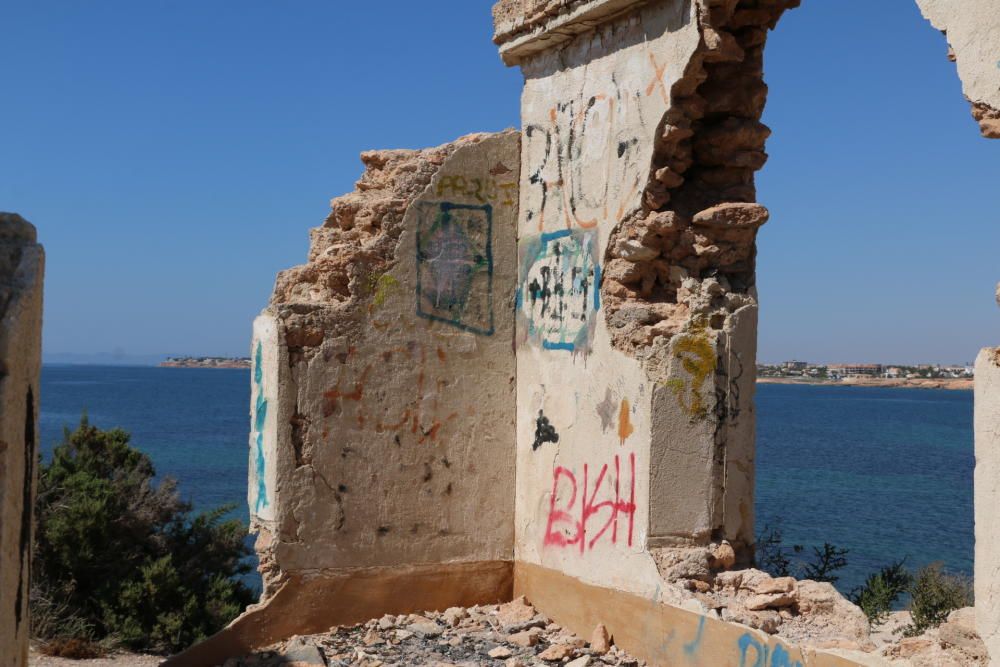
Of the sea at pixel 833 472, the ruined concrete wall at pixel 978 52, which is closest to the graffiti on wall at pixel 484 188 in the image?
the ruined concrete wall at pixel 978 52

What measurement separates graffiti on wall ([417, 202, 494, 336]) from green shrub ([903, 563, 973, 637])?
14.8ft

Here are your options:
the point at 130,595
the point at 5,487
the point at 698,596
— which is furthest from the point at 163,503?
the point at 5,487

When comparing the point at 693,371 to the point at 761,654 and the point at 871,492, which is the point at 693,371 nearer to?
the point at 761,654

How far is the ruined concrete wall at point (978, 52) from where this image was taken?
3.60m

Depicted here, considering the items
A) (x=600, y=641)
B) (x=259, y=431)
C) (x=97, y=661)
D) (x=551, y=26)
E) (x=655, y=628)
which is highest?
(x=551, y=26)

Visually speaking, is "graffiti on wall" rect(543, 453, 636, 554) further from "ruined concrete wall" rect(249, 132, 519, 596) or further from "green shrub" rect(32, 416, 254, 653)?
"green shrub" rect(32, 416, 254, 653)

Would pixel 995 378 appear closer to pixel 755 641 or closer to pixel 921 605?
pixel 755 641

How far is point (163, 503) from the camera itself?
14117mm

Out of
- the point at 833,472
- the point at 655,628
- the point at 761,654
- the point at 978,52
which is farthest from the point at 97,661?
the point at 833,472

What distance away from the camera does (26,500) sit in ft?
10.1

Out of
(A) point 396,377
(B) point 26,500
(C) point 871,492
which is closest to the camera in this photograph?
(B) point 26,500

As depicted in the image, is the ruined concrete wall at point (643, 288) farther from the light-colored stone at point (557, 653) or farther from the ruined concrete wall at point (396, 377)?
the light-colored stone at point (557, 653)

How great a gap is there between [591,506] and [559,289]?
1289mm

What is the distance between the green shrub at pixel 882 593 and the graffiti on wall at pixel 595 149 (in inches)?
198
